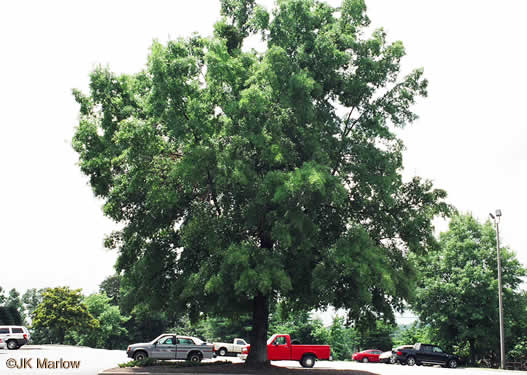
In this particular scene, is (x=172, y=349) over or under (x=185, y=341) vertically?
under

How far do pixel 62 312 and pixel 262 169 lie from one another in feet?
149

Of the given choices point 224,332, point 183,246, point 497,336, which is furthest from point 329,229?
point 224,332

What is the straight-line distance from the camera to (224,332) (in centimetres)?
5984

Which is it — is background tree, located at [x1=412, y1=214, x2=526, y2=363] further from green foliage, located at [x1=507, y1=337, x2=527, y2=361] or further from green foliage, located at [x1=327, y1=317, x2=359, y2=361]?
green foliage, located at [x1=327, y1=317, x2=359, y2=361]

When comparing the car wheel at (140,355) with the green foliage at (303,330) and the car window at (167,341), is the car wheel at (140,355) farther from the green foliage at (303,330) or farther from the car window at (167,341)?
the green foliage at (303,330)

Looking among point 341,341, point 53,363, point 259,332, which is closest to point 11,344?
point 53,363

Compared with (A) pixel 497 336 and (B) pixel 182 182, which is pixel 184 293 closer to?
(B) pixel 182 182

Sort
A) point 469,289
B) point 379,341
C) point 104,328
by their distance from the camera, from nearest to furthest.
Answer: point 469,289 → point 379,341 → point 104,328

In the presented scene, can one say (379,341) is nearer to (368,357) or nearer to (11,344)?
(368,357)

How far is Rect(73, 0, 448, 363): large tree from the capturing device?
1902 cm

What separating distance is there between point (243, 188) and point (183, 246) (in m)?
3.89

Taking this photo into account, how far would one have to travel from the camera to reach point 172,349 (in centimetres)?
2852

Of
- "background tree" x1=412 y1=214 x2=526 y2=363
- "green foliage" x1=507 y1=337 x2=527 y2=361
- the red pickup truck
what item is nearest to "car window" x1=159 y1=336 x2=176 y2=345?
the red pickup truck

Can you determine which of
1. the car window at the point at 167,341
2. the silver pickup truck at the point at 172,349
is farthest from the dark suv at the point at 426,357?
the car window at the point at 167,341
